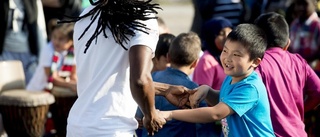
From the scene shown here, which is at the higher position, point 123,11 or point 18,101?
point 123,11

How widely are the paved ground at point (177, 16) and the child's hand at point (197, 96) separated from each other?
11616 millimetres

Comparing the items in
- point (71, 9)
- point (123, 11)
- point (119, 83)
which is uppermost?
point (123, 11)

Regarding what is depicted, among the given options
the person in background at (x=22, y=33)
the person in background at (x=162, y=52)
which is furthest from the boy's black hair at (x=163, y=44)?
the person in background at (x=22, y=33)

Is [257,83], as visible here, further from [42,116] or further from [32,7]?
[32,7]

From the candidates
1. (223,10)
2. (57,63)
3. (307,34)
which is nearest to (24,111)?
(57,63)

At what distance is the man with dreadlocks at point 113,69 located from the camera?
4.29 m

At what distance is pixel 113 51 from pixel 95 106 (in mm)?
314

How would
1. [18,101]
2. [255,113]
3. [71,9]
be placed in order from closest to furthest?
[255,113] < [18,101] < [71,9]

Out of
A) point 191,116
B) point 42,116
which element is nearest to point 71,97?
point 42,116

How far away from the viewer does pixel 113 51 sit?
4.34 m

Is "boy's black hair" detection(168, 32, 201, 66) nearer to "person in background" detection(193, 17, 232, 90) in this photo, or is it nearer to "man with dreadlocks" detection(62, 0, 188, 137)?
"person in background" detection(193, 17, 232, 90)

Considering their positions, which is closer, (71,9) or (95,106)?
(95,106)

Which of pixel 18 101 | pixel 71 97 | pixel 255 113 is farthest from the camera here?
pixel 71 97

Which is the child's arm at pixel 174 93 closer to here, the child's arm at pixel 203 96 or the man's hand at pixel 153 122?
the child's arm at pixel 203 96
